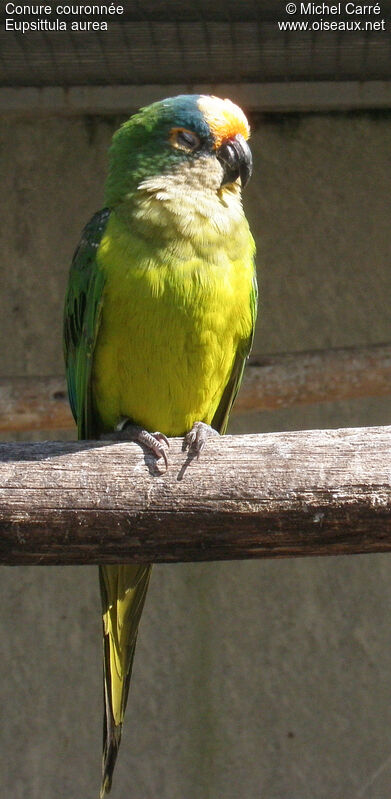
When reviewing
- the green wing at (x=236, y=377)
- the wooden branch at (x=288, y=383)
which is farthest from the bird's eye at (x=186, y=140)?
the wooden branch at (x=288, y=383)

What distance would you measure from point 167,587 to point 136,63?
252cm

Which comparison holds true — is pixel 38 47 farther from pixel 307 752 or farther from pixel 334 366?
pixel 307 752

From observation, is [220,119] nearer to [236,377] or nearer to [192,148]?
[192,148]

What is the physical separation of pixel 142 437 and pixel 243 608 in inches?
95.8

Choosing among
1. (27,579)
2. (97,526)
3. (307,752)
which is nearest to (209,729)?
(307,752)

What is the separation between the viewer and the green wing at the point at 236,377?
3008 mm

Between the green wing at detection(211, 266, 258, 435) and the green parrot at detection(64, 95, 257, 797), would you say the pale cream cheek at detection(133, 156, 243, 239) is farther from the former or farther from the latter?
the green wing at detection(211, 266, 258, 435)

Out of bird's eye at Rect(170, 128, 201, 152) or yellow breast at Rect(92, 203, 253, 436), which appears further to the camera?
bird's eye at Rect(170, 128, 201, 152)

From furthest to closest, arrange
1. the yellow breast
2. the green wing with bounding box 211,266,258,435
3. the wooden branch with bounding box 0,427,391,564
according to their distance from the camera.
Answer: the green wing with bounding box 211,266,258,435 < the yellow breast < the wooden branch with bounding box 0,427,391,564

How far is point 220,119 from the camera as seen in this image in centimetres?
287

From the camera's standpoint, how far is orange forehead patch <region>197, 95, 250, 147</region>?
2865 mm

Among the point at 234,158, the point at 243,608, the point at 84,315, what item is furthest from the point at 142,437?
the point at 243,608

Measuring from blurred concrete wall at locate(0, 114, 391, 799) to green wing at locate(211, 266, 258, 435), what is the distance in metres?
1.51

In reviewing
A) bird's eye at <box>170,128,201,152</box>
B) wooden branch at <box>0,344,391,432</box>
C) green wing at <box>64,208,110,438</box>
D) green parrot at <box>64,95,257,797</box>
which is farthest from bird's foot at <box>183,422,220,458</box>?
wooden branch at <box>0,344,391,432</box>
